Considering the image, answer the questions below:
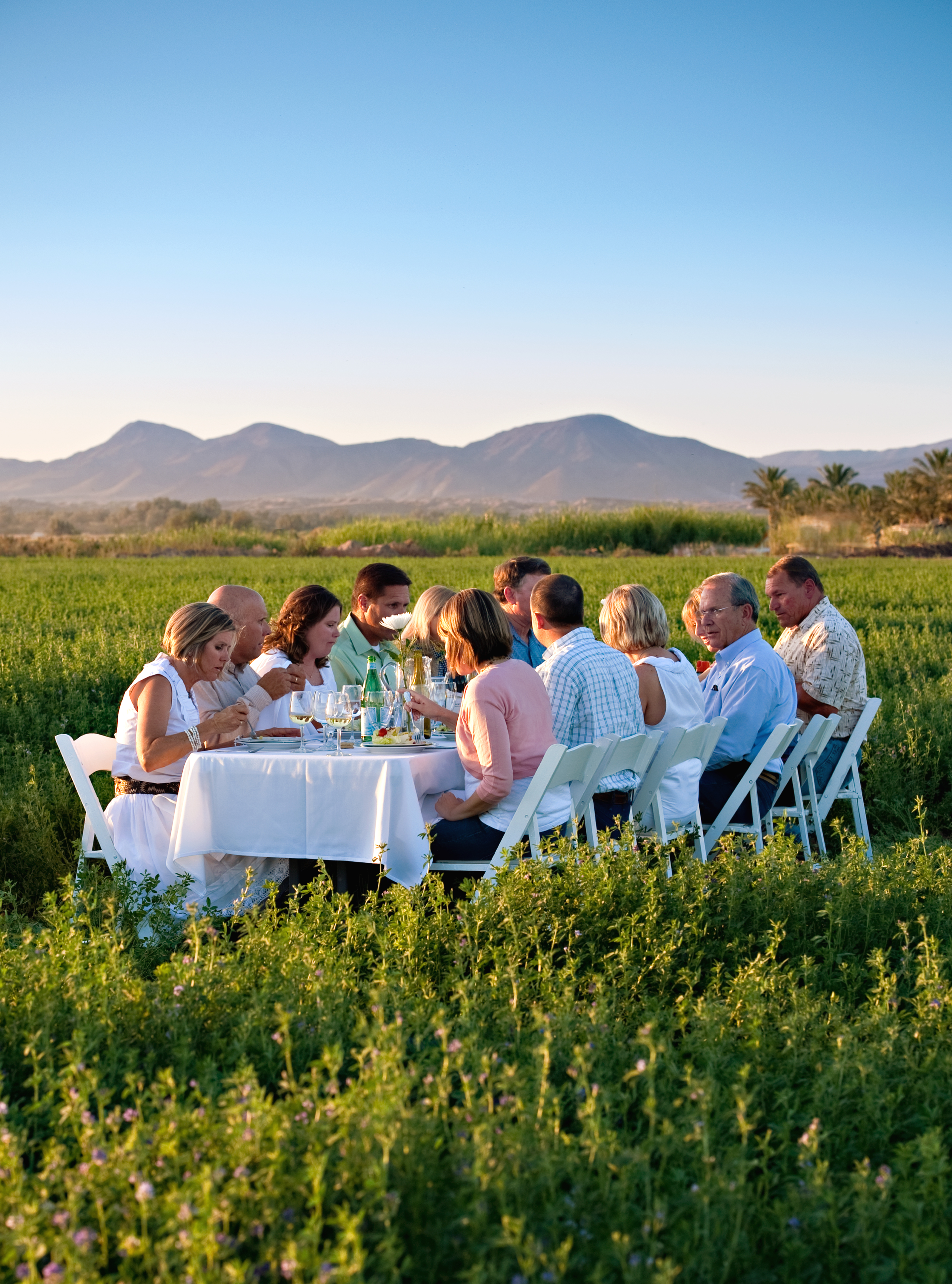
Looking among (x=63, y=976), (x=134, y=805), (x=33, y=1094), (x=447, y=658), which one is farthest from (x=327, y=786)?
(x=33, y=1094)

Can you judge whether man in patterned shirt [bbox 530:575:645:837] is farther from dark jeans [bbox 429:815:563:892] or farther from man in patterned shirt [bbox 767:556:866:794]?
man in patterned shirt [bbox 767:556:866:794]

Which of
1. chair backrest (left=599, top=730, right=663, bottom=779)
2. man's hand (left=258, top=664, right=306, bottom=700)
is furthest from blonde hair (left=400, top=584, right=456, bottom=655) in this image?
chair backrest (left=599, top=730, right=663, bottom=779)

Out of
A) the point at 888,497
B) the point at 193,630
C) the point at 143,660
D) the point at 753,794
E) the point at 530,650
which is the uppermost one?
the point at 888,497

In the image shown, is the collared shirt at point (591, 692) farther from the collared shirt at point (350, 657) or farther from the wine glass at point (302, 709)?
the collared shirt at point (350, 657)

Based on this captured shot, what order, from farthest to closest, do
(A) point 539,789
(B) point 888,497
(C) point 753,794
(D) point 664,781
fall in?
(B) point 888,497
(C) point 753,794
(D) point 664,781
(A) point 539,789

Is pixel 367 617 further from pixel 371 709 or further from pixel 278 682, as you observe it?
pixel 371 709

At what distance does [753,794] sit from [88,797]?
340 centimetres

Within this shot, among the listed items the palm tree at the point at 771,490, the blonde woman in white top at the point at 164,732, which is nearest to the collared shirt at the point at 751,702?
the blonde woman in white top at the point at 164,732

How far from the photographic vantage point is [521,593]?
7.32 metres

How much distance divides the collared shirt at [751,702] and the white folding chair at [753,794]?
0.43 ft

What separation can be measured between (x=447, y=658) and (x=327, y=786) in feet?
2.48

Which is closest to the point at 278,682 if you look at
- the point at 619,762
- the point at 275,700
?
the point at 275,700

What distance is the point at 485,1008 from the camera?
3.24 metres

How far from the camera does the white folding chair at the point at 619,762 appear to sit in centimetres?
483
